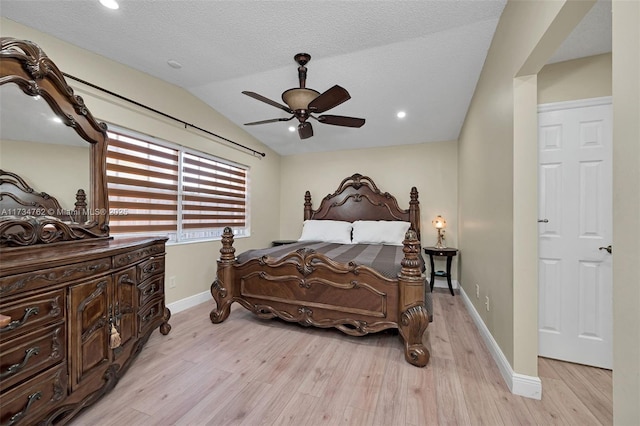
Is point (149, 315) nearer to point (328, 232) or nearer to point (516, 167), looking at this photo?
point (328, 232)

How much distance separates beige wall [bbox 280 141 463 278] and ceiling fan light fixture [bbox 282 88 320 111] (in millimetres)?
2329

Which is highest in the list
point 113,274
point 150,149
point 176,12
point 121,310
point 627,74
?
point 176,12

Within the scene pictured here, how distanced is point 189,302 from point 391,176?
141 inches

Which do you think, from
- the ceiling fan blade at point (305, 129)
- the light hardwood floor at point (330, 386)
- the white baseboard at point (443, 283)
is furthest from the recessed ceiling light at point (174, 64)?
the white baseboard at point (443, 283)

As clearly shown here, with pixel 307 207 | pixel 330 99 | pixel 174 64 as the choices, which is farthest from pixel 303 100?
pixel 307 207

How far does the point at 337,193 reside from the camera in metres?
4.61

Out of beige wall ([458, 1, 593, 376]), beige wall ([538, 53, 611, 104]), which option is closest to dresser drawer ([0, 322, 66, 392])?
beige wall ([458, 1, 593, 376])

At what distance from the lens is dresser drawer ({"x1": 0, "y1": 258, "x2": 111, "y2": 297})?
109 cm

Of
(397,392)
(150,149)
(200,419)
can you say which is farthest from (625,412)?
(150,149)

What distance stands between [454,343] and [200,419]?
2.04 metres

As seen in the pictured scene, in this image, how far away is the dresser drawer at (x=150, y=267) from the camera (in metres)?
1.96

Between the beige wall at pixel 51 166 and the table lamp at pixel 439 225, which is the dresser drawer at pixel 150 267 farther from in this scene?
the table lamp at pixel 439 225

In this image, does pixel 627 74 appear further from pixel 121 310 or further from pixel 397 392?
pixel 121 310

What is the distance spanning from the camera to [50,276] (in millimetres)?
1242
